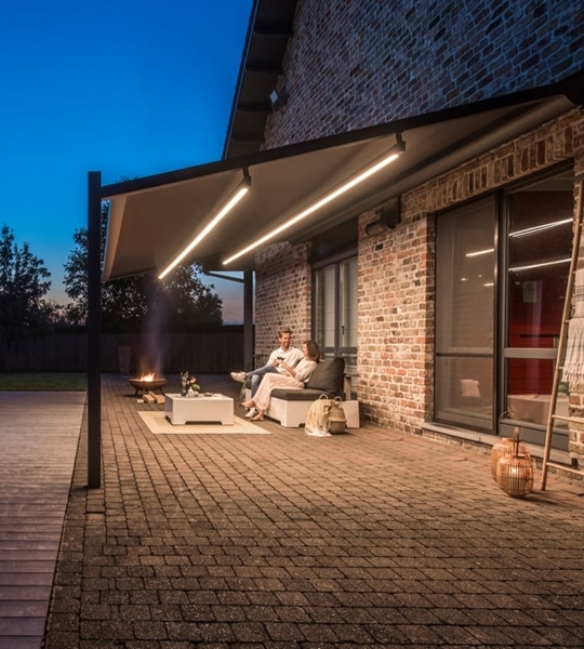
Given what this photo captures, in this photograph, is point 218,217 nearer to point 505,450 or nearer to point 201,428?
point 201,428

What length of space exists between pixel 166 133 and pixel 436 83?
68.8 meters

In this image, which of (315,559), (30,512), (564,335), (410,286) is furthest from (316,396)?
(315,559)

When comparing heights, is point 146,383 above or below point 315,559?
above

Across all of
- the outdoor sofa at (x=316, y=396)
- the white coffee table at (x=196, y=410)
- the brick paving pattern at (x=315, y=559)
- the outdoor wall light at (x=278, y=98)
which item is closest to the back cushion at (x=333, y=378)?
the outdoor sofa at (x=316, y=396)

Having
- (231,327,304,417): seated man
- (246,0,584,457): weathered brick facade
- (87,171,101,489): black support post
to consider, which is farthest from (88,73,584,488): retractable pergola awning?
(231,327,304,417): seated man

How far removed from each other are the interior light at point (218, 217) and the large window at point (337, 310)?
7.07 ft

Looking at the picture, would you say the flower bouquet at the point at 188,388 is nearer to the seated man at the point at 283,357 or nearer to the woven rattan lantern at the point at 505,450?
the seated man at the point at 283,357

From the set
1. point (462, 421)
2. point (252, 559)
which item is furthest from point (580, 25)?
point (252, 559)

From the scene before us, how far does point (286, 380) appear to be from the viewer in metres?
10.8

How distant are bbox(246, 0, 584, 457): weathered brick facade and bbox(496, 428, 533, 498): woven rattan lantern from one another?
0.65 metres

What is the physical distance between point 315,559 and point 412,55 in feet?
21.7

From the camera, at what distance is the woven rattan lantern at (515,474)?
Answer: 5.34 meters

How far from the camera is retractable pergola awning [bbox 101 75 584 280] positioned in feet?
19.7

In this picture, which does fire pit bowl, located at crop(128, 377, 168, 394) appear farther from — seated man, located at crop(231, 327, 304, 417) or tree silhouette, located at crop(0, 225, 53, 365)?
tree silhouette, located at crop(0, 225, 53, 365)
